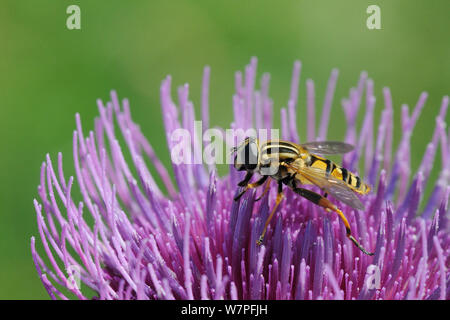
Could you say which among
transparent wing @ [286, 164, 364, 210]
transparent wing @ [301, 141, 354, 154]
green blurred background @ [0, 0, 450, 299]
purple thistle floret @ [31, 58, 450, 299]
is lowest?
purple thistle floret @ [31, 58, 450, 299]

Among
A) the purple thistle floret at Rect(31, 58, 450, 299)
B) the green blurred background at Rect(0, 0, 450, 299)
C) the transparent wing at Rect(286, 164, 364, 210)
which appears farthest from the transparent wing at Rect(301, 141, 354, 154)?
the green blurred background at Rect(0, 0, 450, 299)

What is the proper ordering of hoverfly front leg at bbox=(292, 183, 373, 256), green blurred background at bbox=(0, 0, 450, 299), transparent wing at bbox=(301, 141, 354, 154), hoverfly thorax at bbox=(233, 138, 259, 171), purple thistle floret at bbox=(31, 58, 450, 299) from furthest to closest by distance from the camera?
green blurred background at bbox=(0, 0, 450, 299)
transparent wing at bbox=(301, 141, 354, 154)
hoverfly thorax at bbox=(233, 138, 259, 171)
hoverfly front leg at bbox=(292, 183, 373, 256)
purple thistle floret at bbox=(31, 58, 450, 299)

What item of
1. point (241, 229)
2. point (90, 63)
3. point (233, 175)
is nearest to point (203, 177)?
point (233, 175)

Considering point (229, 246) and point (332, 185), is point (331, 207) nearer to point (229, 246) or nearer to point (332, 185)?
point (332, 185)

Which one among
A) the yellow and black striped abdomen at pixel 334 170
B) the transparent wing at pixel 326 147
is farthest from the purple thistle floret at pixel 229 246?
the transparent wing at pixel 326 147

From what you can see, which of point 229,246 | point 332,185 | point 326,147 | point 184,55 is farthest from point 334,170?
point 184,55

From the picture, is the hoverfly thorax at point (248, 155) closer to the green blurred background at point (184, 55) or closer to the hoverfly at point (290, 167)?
the hoverfly at point (290, 167)

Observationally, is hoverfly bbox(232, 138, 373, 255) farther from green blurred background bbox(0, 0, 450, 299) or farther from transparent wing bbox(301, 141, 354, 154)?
green blurred background bbox(0, 0, 450, 299)
